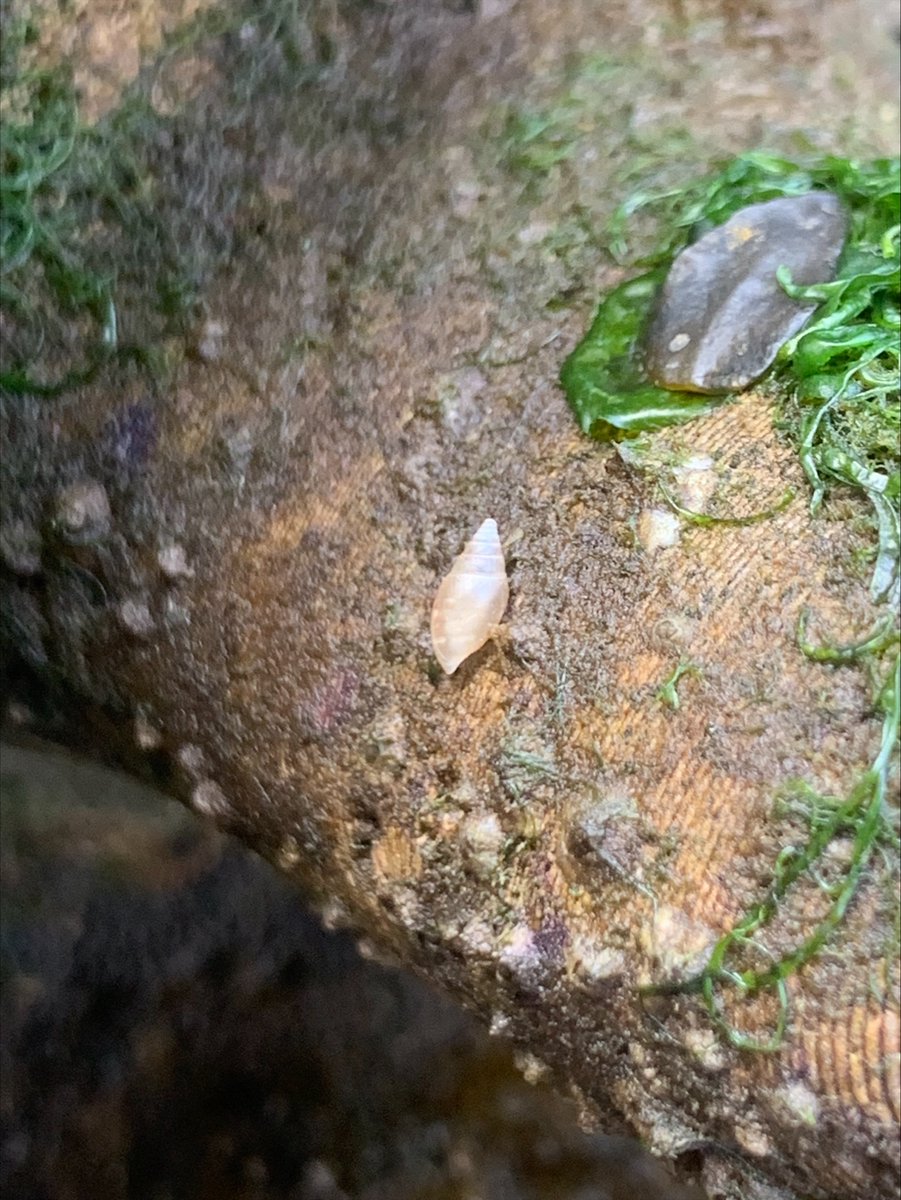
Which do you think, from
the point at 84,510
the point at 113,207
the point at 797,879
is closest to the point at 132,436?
the point at 84,510

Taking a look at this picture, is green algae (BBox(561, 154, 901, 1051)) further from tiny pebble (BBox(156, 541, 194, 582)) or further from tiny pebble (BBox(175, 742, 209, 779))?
tiny pebble (BBox(175, 742, 209, 779))

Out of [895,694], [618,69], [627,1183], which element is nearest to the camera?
[895,694]

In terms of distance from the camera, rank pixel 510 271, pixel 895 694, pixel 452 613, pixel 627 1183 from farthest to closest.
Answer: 1. pixel 627 1183
2. pixel 510 271
3. pixel 452 613
4. pixel 895 694

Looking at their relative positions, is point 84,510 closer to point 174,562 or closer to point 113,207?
point 174,562

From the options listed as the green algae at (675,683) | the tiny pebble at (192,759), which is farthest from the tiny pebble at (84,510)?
the green algae at (675,683)

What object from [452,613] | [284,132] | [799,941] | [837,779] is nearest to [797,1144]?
[799,941]

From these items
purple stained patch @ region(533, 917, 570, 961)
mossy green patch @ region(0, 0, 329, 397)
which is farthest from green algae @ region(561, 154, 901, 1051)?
mossy green patch @ region(0, 0, 329, 397)

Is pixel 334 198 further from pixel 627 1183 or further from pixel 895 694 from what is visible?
pixel 627 1183
